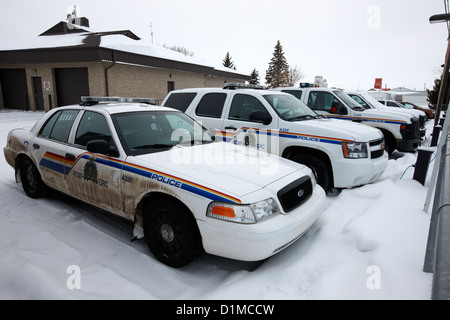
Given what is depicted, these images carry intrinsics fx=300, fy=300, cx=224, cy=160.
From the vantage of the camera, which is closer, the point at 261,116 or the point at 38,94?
the point at 261,116

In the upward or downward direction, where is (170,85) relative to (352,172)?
upward

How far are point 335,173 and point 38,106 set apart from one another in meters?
20.6

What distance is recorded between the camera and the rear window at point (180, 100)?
21.6 ft

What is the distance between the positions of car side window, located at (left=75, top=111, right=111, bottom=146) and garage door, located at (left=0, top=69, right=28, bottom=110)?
19404mm

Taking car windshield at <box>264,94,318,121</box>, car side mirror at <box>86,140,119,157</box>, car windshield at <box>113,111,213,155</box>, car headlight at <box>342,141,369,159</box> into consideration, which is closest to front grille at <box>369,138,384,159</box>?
car headlight at <box>342,141,369,159</box>

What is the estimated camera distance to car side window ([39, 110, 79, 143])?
4378 millimetres

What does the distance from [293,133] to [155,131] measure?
2.54 m

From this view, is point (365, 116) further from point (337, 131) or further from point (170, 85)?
point (170, 85)

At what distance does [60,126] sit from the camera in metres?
4.56

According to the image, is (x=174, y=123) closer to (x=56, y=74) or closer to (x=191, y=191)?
(x=191, y=191)

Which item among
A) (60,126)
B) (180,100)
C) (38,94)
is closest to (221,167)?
(60,126)

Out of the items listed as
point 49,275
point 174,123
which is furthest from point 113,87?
point 49,275

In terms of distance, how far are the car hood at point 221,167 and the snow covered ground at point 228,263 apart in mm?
855

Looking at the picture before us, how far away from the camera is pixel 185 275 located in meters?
3.10
